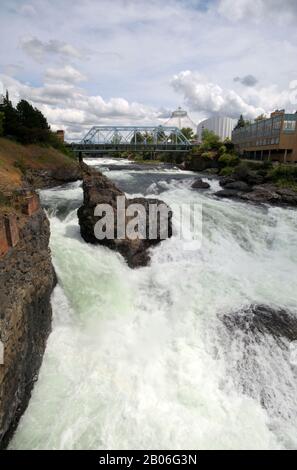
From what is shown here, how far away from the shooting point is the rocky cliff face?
467 centimetres

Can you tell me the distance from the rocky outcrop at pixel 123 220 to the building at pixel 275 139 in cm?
3915

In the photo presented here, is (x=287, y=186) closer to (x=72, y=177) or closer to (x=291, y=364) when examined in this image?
(x=72, y=177)

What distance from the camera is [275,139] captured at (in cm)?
4644

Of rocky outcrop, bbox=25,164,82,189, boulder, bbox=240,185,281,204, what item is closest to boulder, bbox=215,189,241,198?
boulder, bbox=240,185,281,204

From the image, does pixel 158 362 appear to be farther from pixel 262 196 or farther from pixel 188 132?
pixel 188 132

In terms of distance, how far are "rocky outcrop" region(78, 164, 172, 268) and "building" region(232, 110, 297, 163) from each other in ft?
128

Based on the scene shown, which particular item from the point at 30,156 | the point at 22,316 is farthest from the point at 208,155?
the point at 22,316

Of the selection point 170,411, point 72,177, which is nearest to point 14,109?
point 72,177

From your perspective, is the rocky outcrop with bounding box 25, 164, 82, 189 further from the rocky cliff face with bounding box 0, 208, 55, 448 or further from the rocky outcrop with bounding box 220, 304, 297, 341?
the rocky outcrop with bounding box 220, 304, 297, 341

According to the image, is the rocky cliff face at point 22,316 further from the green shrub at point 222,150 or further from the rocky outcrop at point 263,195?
the green shrub at point 222,150

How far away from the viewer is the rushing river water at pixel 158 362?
16.6 ft

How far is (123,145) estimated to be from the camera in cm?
6738

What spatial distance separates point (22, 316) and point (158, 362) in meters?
3.19
